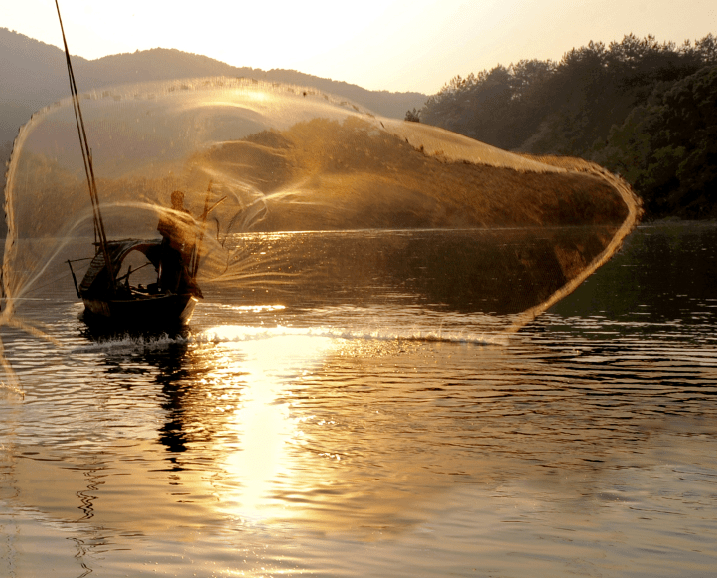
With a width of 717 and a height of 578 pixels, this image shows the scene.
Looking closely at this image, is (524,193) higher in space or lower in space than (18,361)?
higher

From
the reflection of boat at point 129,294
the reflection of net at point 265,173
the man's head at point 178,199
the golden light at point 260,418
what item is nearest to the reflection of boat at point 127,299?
the reflection of boat at point 129,294

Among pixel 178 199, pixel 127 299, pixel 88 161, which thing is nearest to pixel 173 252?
pixel 127 299

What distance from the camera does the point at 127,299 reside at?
40.3 metres

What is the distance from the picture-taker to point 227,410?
24016 mm

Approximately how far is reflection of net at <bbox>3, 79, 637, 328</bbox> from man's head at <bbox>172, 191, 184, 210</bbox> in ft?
0.86

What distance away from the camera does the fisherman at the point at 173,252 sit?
3862cm

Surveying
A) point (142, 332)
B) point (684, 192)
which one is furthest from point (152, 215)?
point (684, 192)

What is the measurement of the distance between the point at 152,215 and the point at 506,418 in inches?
961

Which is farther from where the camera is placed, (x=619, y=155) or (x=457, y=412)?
(x=619, y=155)

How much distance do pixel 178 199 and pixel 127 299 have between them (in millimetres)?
6782

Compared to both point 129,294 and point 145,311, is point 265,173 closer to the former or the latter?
point 145,311

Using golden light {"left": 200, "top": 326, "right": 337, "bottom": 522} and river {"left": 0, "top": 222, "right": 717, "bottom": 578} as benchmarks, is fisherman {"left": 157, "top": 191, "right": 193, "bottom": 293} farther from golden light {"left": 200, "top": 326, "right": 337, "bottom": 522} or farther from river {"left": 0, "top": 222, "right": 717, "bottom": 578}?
golden light {"left": 200, "top": 326, "right": 337, "bottom": 522}

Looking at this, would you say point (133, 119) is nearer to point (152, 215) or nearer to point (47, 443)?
point (47, 443)

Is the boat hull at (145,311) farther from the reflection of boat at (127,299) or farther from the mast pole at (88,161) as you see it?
the mast pole at (88,161)
